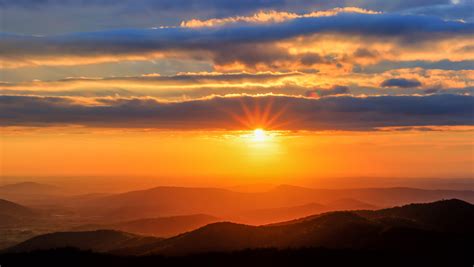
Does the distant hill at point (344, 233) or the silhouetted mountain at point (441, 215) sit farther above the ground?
the silhouetted mountain at point (441, 215)

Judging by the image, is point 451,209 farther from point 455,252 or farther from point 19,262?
point 19,262

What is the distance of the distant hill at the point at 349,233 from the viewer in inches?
3270

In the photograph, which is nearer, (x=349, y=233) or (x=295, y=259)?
(x=295, y=259)

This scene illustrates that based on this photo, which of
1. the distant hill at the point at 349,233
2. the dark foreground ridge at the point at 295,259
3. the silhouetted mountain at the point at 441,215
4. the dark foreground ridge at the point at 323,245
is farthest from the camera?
the silhouetted mountain at the point at 441,215

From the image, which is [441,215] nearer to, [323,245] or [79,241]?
[323,245]

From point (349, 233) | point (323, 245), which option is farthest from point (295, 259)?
point (349, 233)

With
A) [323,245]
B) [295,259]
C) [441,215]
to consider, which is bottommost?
[295,259]

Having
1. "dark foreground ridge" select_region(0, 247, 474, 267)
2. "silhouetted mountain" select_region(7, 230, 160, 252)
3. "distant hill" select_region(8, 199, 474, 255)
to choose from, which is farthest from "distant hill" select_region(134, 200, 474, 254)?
"silhouetted mountain" select_region(7, 230, 160, 252)

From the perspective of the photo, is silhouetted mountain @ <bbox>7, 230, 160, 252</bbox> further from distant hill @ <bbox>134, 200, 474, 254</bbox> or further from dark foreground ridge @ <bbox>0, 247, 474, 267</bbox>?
dark foreground ridge @ <bbox>0, 247, 474, 267</bbox>

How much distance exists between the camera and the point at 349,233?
303ft

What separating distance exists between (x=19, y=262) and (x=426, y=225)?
234 ft

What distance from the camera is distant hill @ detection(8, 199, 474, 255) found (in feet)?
273

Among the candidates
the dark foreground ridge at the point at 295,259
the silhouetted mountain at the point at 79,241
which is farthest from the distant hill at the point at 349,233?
the silhouetted mountain at the point at 79,241

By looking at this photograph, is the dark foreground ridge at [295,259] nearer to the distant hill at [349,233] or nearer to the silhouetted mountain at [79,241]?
the distant hill at [349,233]
